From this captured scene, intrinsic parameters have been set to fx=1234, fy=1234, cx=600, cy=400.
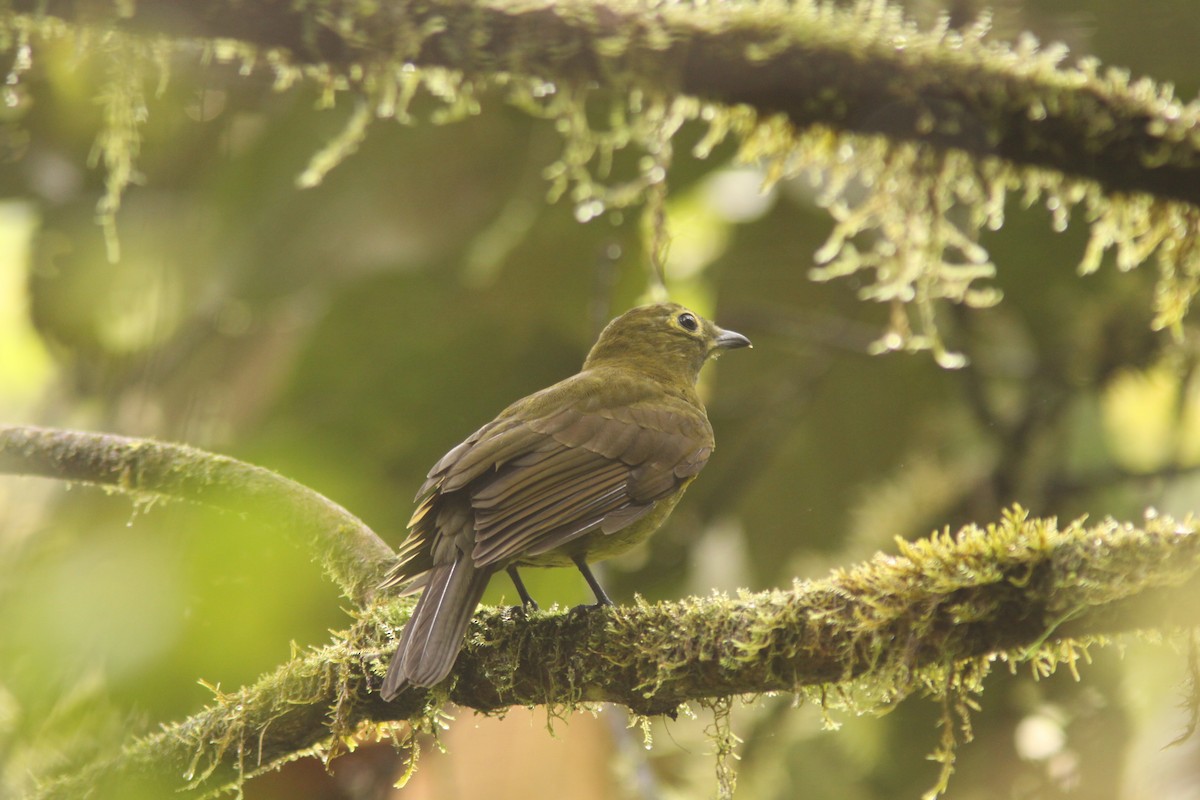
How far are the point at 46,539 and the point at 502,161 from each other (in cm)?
240

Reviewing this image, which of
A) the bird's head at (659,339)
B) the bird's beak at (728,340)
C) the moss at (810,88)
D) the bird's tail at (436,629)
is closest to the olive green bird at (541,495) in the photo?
the bird's tail at (436,629)

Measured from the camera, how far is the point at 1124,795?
4.41m

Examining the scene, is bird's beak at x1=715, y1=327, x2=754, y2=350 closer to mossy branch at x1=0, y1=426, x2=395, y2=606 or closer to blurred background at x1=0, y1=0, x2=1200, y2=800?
blurred background at x1=0, y1=0, x2=1200, y2=800

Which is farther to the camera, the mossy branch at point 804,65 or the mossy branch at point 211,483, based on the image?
Result: the mossy branch at point 804,65

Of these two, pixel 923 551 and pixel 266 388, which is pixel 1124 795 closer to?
pixel 923 551

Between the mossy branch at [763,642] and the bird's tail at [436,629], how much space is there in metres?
0.10

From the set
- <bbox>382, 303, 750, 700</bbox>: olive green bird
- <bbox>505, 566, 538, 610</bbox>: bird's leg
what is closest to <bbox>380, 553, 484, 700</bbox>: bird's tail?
<bbox>382, 303, 750, 700</bbox>: olive green bird

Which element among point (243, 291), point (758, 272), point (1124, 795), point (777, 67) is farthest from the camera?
point (758, 272)

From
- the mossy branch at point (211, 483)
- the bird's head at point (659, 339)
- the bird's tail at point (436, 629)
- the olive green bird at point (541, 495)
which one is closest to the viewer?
the bird's tail at point (436, 629)

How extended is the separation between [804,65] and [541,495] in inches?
58.6

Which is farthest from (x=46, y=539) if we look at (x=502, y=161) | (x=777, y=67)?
(x=777, y=67)

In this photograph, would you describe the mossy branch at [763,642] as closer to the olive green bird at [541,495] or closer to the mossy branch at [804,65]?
the olive green bird at [541,495]

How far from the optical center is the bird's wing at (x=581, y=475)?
2801 millimetres

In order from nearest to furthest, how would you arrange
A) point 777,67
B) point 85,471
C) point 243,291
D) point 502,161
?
point 85,471, point 777,67, point 243,291, point 502,161
